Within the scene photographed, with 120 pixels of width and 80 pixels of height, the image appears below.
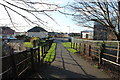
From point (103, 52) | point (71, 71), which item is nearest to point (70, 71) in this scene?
point (71, 71)

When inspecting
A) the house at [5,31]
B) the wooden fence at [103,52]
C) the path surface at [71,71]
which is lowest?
the path surface at [71,71]

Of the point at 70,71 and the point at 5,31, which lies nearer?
the point at 5,31

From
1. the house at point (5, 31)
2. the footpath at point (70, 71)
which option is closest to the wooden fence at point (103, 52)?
the footpath at point (70, 71)

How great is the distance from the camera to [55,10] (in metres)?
3.13

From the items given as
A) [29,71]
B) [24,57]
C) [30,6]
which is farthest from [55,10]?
[29,71]

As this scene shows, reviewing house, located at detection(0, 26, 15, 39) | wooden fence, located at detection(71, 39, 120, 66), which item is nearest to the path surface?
wooden fence, located at detection(71, 39, 120, 66)

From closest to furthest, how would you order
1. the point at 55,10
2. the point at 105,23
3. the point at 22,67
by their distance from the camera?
the point at 55,10, the point at 22,67, the point at 105,23

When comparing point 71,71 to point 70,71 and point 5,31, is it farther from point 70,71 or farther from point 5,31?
point 5,31

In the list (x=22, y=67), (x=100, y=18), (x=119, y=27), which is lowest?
(x=22, y=67)

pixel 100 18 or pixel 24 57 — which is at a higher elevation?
pixel 100 18

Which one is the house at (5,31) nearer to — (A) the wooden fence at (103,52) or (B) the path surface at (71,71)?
(B) the path surface at (71,71)

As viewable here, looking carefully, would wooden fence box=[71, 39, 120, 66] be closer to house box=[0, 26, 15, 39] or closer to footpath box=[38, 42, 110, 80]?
footpath box=[38, 42, 110, 80]

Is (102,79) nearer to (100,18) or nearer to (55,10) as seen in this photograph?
(55,10)

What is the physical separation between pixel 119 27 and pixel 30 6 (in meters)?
6.69
